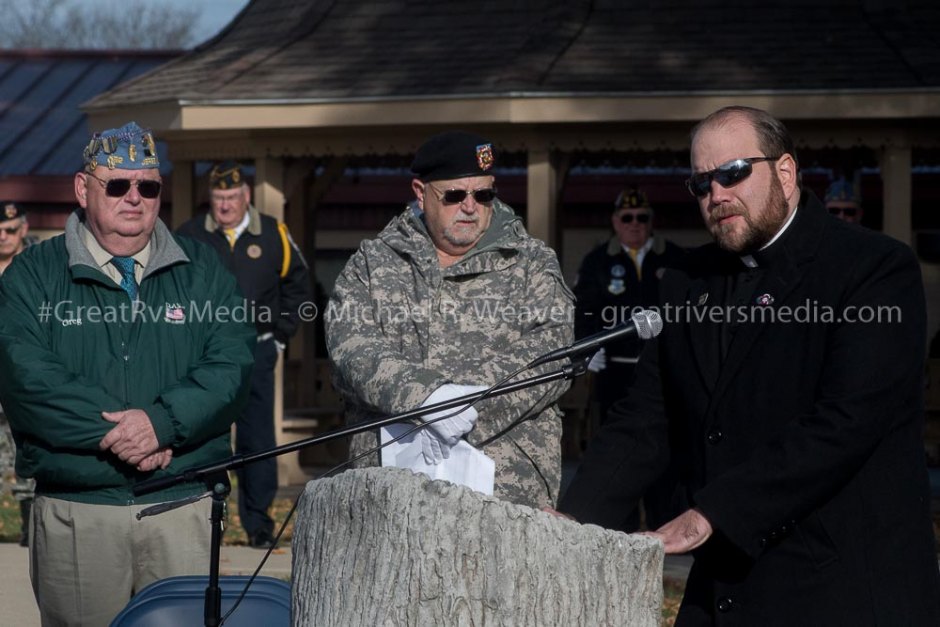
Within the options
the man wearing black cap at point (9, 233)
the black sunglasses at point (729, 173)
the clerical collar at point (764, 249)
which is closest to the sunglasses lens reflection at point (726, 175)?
the black sunglasses at point (729, 173)

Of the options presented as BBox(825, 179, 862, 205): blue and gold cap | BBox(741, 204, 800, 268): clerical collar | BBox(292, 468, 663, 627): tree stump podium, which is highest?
BBox(825, 179, 862, 205): blue and gold cap

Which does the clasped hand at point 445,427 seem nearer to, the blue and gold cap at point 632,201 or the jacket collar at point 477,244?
the jacket collar at point 477,244

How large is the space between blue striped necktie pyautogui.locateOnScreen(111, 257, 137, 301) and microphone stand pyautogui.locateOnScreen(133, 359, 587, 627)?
3.95ft

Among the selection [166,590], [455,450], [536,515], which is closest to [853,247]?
[536,515]

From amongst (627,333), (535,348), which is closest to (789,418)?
(627,333)

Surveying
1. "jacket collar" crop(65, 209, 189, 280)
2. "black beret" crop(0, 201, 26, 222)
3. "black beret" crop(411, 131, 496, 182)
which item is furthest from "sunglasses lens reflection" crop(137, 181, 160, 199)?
"black beret" crop(0, 201, 26, 222)

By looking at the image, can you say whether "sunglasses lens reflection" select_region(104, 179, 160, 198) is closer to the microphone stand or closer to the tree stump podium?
the microphone stand

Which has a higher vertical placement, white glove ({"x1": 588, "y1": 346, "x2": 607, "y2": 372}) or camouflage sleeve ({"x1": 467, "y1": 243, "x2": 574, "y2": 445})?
camouflage sleeve ({"x1": 467, "y1": 243, "x2": 574, "y2": 445})

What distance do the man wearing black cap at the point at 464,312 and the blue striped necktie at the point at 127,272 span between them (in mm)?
685

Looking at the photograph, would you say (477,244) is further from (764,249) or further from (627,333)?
(627,333)

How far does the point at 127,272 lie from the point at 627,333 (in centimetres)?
229

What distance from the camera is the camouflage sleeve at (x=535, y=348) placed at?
4.95m

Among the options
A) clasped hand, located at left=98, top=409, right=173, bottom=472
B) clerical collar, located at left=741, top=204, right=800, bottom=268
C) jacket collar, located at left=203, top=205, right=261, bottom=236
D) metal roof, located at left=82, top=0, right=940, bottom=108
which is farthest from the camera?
metal roof, located at left=82, top=0, right=940, bottom=108

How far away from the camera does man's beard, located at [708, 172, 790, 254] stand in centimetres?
392
